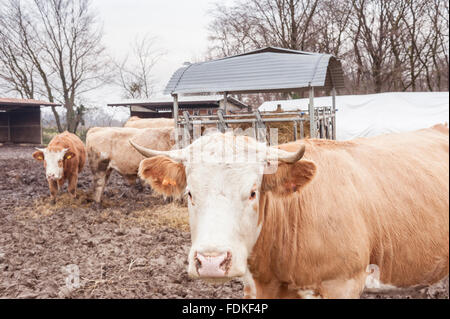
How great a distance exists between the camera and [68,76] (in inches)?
172

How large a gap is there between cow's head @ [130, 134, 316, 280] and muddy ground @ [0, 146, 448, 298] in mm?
1173

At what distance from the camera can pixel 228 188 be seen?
4.51 ft

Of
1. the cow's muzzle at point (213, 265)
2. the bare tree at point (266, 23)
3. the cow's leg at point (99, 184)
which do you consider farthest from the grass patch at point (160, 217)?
the cow's muzzle at point (213, 265)

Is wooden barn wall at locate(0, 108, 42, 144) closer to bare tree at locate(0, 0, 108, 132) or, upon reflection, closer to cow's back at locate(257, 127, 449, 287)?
bare tree at locate(0, 0, 108, 132)

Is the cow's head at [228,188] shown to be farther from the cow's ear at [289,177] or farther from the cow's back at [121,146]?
the cow's back at [121,146]

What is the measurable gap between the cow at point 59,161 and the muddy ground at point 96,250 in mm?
289

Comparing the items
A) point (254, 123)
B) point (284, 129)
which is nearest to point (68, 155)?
point (254, 123)

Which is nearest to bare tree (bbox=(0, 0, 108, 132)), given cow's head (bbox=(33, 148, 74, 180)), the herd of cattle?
cow's head (bbox=(33, 148, 74, 180))

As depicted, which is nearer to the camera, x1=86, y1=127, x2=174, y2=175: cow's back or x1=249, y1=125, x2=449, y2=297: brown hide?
x1=249, y1=125, x2=449, y2=297: brown hide

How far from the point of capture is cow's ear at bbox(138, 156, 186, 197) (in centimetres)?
170

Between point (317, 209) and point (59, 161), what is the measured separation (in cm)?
533

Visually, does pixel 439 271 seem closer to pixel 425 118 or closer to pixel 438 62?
pixel 425 118

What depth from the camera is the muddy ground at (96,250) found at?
8.18 feet

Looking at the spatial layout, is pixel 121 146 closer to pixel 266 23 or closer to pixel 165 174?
pixel 266 23
